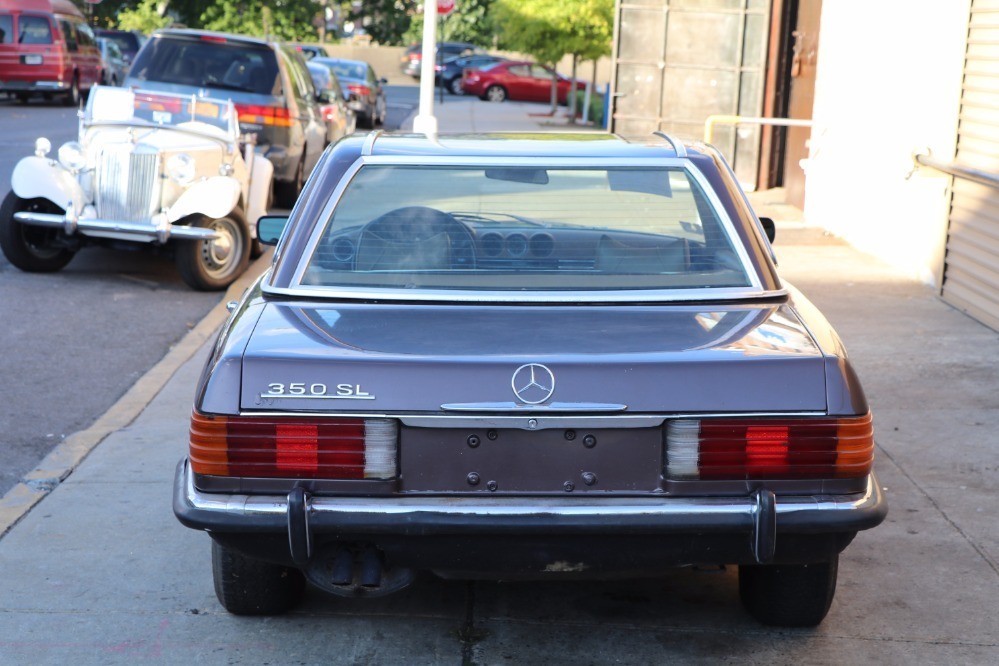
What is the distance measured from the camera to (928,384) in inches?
285

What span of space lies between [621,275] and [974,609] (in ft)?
5.40

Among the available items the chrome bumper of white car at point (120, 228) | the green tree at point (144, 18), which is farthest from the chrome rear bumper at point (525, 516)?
the green tree at point (144, 18)

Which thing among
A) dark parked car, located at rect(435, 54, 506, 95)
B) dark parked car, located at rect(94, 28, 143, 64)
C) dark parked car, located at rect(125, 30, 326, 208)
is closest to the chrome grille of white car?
dark parked car, located at rect(125, 30, 326, 208)

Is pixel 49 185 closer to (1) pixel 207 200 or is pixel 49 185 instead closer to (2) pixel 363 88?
(1) pixel 207 200

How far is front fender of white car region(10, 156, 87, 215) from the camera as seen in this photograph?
9.99 metres

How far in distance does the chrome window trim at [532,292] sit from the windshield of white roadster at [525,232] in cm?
2

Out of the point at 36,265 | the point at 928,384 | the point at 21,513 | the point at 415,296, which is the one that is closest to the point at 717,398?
the point at 415,296

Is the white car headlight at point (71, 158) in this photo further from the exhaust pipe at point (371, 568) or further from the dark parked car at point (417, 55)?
the dark parked car at point (417, 55)

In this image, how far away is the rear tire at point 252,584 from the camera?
13.2 ft

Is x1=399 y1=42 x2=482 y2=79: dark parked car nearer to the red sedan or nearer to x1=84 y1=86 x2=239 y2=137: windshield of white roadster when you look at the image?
the red sedan

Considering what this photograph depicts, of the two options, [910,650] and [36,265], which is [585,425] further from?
[36,265]

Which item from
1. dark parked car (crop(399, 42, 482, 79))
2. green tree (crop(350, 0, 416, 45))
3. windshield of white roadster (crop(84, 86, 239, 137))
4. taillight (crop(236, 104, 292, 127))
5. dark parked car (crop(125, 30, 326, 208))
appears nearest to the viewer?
windshield of white roadster (crop(84, 86, 239, 137))

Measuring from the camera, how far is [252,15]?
41.0 m

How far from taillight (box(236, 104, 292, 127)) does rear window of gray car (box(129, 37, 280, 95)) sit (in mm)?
170
